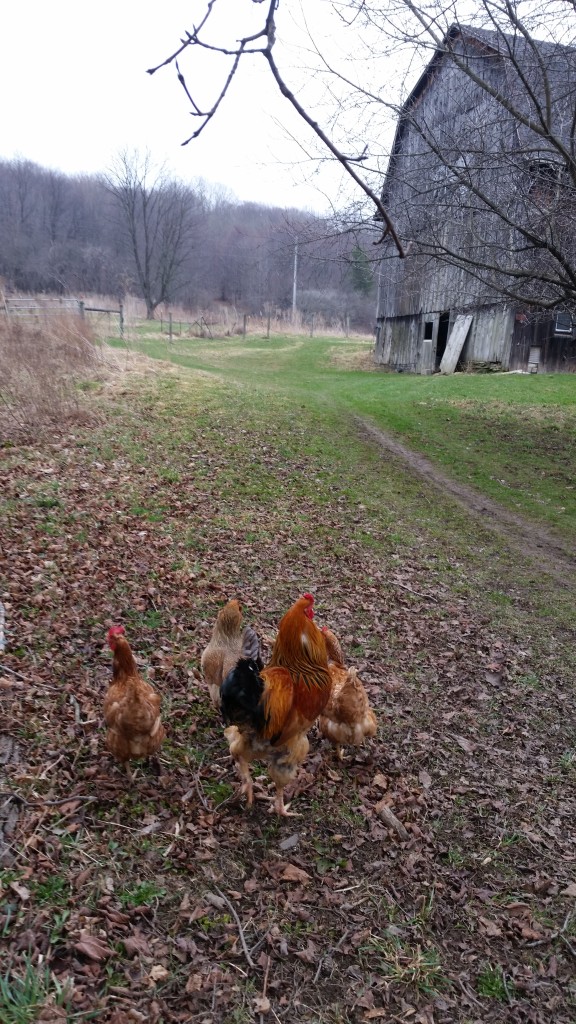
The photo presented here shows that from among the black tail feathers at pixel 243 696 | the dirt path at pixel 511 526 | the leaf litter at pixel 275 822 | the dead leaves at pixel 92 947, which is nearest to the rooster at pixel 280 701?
the black tail feathers at pixel 243 696

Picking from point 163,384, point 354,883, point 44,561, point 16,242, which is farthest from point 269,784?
point 16,242

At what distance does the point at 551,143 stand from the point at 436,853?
10152mm

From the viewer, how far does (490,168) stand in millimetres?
8586

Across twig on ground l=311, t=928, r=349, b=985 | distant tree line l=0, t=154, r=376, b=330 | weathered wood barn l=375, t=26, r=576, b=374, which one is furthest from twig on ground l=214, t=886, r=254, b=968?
distant tree line l=0, t=154, r=376, b=330

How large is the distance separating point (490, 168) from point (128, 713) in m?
8.93

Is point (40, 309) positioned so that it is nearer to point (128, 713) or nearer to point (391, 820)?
point (128, 713)

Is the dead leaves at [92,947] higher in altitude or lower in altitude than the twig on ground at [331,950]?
higher

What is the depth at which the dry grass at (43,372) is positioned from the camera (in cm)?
1135

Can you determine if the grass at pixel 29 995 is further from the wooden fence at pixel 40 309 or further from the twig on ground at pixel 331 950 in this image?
the wooden fence at pixel 40 309

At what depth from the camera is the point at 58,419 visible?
39.1ft

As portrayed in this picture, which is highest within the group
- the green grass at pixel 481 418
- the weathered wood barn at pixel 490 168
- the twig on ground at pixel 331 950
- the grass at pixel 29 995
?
A: the weathered wood barn at pixel 490 168

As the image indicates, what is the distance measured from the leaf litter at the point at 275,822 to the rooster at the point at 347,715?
12.1 inches

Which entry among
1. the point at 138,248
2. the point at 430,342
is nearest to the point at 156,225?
the point at 138,248

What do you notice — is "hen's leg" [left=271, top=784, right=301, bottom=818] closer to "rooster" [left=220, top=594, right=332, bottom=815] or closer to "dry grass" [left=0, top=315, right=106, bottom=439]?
"rooster" [left=220, top=594, right=332, bottom=815]
